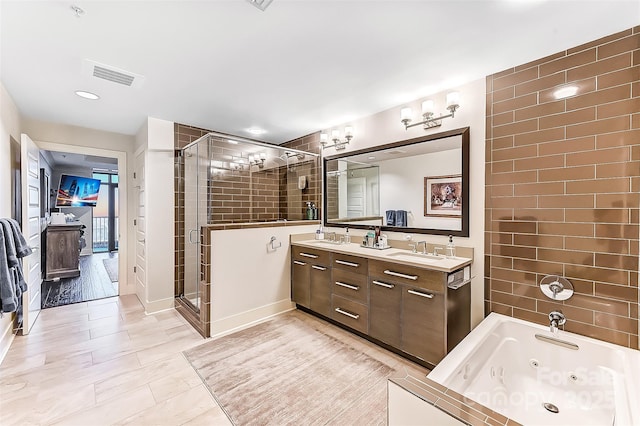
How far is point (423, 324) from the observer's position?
2146 millimetres

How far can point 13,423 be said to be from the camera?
1622 mm

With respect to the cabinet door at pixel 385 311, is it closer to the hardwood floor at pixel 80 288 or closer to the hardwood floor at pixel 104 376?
the hardwood floor at pixel 104 376

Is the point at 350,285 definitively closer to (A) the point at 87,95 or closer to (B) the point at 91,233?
(A) the point at 87,95

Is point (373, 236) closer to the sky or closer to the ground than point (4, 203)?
closer to the ground

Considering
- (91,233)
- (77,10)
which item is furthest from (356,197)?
(91,233)

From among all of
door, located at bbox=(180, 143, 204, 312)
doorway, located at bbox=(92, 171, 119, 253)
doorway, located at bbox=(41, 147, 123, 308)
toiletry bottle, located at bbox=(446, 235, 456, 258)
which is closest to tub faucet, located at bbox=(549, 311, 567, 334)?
toiletry bottle, located at bbox=(446, 235, 456, 258)

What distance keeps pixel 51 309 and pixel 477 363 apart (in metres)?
4.77

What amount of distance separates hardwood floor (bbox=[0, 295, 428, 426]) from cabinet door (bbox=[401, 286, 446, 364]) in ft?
0.60

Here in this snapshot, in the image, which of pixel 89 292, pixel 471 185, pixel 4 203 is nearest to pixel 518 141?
pixel 471 185

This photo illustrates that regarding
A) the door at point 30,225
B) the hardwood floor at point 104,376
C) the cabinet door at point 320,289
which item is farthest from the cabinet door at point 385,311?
the door at point 30,225

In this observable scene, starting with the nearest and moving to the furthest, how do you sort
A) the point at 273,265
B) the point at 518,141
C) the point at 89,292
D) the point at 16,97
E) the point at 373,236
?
1. the point at 518,141
2. the point at 16,97
3. the point at 373,236
4. the point at 273,265
5. the point at 89,292

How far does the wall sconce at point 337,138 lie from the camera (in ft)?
10.6

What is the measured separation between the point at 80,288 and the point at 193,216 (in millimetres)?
2825

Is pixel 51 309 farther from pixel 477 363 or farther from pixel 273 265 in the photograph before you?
pixel 477 363
